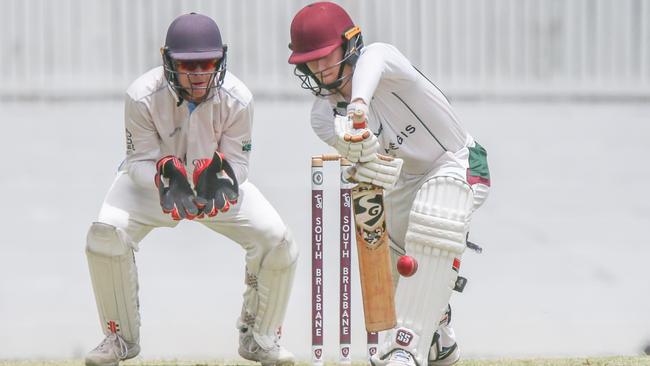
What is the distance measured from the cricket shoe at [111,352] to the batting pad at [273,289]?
458 mm

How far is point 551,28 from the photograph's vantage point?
662 centimetres

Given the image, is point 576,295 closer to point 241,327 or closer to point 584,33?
point 584,33

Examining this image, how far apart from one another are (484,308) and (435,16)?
1.32 meters

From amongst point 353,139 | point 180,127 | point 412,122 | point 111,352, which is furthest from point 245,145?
point 353,139

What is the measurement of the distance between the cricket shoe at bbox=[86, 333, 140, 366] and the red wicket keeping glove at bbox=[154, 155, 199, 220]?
57 cm

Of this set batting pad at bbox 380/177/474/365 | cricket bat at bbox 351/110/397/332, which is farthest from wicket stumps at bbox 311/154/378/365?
cricket bat at bbox 351/110/397/332

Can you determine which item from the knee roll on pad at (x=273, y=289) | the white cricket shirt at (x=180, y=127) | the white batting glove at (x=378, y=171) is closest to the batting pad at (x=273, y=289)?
the knee roll on pad at (x=273, y=289)

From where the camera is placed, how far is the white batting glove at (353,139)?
13.4ft

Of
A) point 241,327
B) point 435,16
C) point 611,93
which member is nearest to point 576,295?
point 611,93

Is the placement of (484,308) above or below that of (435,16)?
below

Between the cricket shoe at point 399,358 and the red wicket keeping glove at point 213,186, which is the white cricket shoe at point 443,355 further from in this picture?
the red wicket keeping glove at point 213,186

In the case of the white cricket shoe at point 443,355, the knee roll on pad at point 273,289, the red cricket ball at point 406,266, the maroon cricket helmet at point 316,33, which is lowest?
the white cricket shoe at point 443,355

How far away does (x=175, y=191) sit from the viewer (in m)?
4.79

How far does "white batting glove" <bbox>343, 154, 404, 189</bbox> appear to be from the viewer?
4219 millimetres
